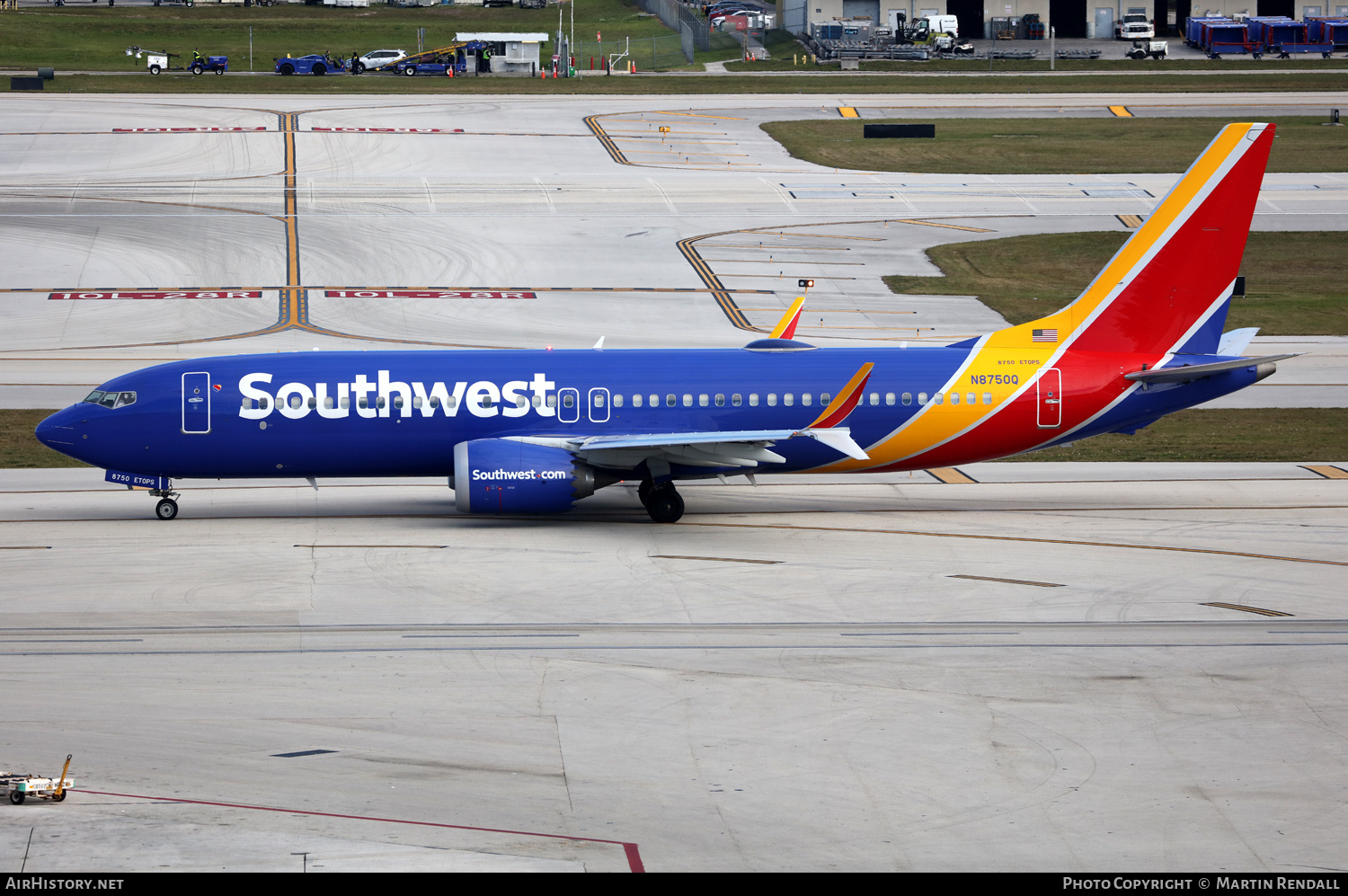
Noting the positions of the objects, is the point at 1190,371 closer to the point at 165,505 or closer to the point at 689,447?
the point at 689,447

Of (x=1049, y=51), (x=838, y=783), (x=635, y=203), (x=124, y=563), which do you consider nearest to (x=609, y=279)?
(x=635, y=203)

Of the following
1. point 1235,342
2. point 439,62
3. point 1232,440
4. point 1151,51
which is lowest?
point 1232,440

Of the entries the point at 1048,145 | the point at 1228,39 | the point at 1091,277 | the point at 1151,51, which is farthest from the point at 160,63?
the point at 1228,39

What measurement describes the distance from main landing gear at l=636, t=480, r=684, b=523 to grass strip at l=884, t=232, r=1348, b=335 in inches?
1065

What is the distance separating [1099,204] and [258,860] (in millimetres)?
67896

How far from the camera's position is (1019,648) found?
26.4 meters

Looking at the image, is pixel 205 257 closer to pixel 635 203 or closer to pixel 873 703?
pixel 635 203

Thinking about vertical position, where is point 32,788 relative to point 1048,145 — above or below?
below

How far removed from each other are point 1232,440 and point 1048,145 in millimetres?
50151

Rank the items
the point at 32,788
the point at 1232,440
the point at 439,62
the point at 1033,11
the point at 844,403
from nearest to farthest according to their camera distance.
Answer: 1. the point at 32,788
2. the point at 844,403
3. the point at 1232,440
4. the point at 439,62
5. the point at 1033,11

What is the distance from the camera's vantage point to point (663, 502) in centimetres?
3597

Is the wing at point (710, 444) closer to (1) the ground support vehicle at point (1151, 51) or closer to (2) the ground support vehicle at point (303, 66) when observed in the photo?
(2) the ground support vehicle at point (303, 66)

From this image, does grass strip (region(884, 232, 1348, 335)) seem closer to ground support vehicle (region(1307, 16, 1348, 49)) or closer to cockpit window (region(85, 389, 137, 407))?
cockpit window (region(85, 389, 137, 407))

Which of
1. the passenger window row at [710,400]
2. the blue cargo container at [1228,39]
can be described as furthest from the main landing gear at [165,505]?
the blue cargo container at [1228,39]
